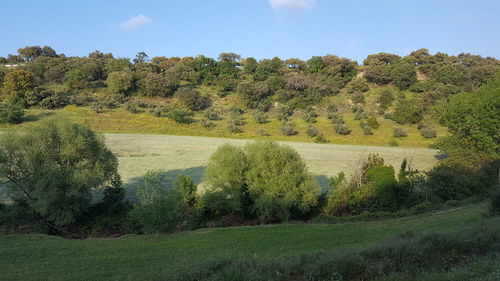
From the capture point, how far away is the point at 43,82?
293 feet

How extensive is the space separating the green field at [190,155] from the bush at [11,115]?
53.0ft

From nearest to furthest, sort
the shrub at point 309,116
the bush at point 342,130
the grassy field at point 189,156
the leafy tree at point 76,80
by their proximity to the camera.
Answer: the grassy field at point 189,156 < the bush at point 342,130 < the shrub at point 309,116 < the leafy tree at point 76,80

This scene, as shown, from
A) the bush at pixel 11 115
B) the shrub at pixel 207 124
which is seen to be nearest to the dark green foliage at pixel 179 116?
the shrub at pixel 207 124

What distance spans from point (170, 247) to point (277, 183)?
9886 mm

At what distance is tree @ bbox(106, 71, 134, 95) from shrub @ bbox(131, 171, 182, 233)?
68150 mm

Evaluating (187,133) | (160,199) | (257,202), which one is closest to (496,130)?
(257,202)

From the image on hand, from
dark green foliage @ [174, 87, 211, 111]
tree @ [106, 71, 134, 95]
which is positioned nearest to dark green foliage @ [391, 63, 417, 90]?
dark green foliage @ [174, 87, 211, 111]

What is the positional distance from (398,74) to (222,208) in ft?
282

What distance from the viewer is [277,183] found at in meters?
24.2

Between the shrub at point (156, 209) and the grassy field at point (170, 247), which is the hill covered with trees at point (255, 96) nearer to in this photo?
the grassy field at point (170, 247)

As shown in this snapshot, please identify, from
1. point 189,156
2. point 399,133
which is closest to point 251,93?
point 399,133

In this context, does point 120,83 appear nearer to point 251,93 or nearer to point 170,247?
point 251,93

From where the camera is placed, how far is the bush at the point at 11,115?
5544cm

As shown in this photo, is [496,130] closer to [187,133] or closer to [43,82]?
[187,133]
